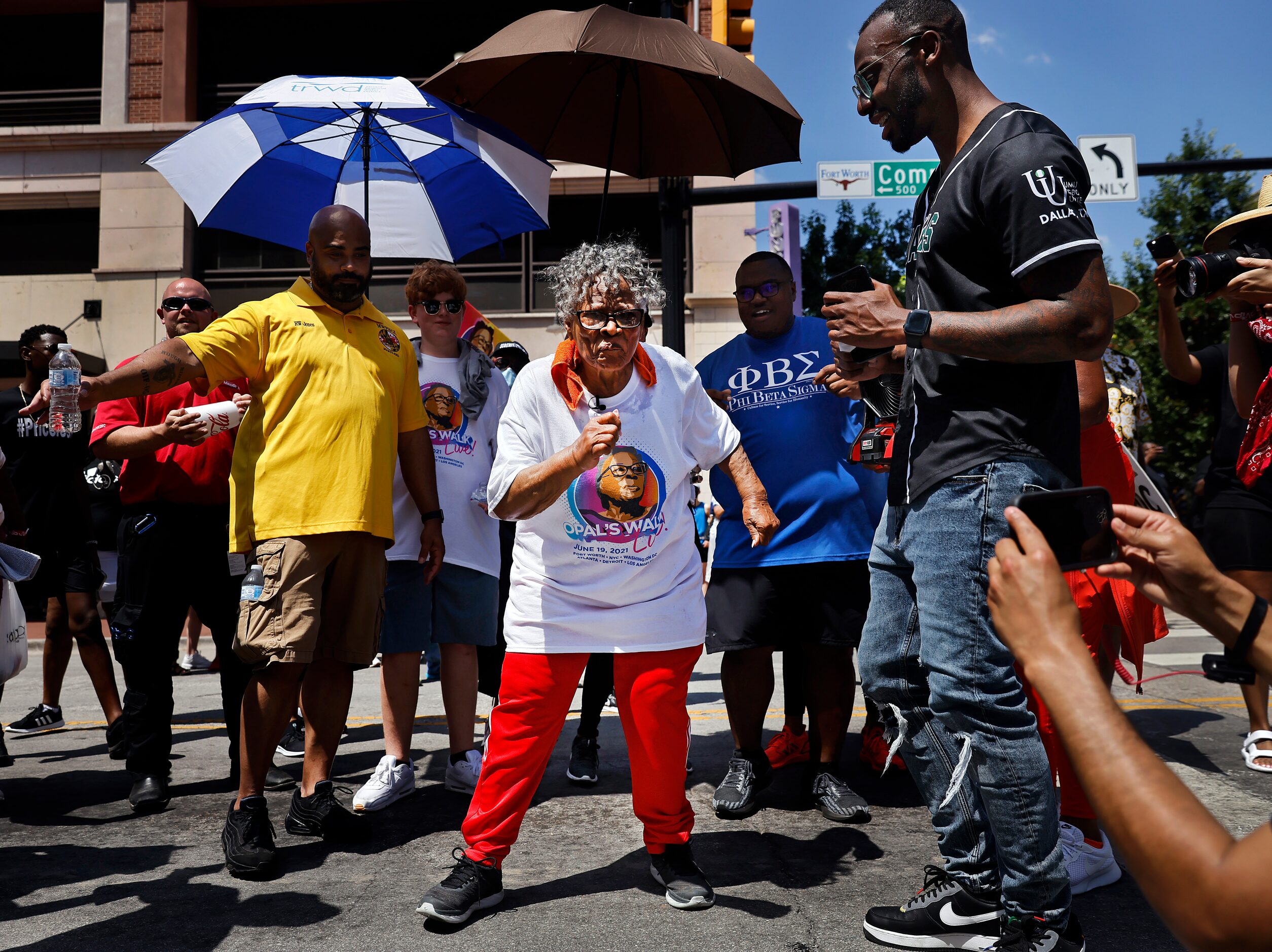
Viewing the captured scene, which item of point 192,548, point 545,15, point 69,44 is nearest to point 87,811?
point 192,548

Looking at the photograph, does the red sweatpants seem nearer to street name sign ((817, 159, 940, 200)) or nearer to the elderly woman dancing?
the elderly woman dancing

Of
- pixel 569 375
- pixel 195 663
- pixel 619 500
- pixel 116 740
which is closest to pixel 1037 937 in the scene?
pixel 619 500

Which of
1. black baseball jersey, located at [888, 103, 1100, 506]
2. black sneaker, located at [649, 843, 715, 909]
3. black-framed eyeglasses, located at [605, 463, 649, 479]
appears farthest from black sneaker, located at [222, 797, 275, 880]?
black baseball jersey, located at [888, 103, 1100, 506]

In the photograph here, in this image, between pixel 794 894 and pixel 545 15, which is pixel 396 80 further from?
pixel 794 894

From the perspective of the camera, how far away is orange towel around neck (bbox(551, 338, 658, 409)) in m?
3.37

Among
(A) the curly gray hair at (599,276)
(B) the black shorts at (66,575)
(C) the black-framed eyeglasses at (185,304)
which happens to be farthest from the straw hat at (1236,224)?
(B) the black shorts at (66,575)

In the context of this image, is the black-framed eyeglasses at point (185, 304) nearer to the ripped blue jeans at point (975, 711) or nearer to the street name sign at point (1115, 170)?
the ripped blue jeans at point (975, 711)

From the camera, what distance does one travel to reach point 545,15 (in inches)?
197

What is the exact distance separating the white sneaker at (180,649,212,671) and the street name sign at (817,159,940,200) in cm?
753

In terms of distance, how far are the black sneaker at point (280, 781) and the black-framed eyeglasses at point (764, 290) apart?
9.68ft

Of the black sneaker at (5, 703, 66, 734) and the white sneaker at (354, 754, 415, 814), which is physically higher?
the white sneaker at (354, 754, 415, 814)

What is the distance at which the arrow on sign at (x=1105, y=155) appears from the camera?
11688 millimetres

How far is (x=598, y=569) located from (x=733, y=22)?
6.31 m

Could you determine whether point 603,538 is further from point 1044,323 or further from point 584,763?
point 584,763
